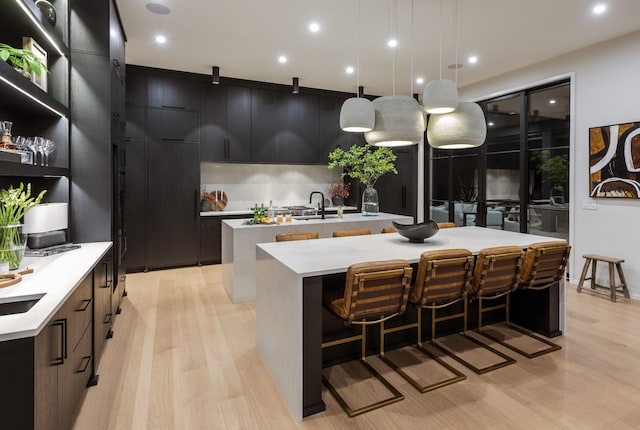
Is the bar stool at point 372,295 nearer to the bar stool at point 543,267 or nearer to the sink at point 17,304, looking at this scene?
the bar stool at point 543,267

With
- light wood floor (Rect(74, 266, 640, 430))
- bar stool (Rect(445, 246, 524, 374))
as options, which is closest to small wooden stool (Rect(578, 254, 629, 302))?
light wood floor (Rect(74, 266, 640, 430))

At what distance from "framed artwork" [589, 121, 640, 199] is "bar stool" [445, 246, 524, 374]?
2.70 m

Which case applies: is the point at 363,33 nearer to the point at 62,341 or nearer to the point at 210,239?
the point at 210,239

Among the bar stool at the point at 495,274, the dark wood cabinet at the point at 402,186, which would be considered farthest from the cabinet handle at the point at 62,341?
the dark wood cabinet at the point at 402,186

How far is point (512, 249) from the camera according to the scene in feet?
8.71

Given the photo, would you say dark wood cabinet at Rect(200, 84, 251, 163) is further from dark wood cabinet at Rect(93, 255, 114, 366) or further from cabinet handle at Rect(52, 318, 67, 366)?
cabinet handle at Rect(52, 318, 67, 366)

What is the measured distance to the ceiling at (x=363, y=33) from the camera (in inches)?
142

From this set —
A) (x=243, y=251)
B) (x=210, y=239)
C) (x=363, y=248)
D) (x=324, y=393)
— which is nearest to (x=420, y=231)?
(x=363, y=248)

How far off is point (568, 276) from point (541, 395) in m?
3.32

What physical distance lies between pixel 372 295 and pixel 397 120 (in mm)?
1427

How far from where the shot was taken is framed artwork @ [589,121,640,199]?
13.8ft

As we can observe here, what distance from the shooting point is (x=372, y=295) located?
7.12 feet

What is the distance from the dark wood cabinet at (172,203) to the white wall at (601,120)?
5.44m

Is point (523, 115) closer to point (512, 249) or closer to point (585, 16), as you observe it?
point (585, 16)
